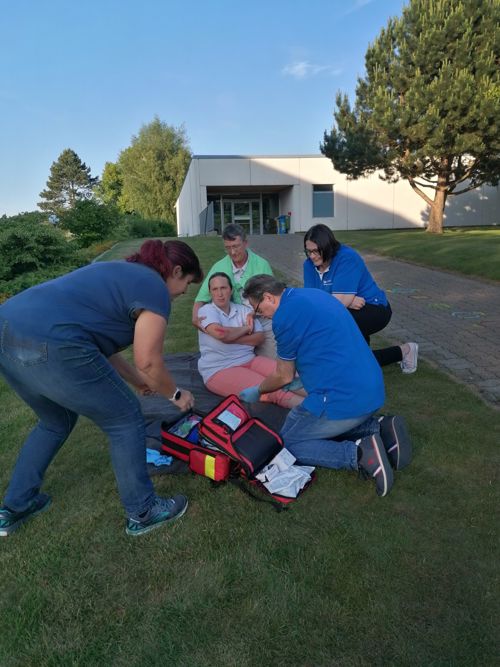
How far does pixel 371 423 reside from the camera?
323 centimetres

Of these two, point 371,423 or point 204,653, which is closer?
point 204,653

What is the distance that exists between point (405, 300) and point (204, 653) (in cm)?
754

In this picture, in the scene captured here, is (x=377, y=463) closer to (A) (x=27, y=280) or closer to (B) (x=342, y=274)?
(B) (x=342, y=274)

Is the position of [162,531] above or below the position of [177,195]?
below

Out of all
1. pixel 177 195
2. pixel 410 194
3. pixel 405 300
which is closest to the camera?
pixel 405 300

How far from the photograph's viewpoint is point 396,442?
304 centimetres

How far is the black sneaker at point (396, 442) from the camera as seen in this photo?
3039 mm

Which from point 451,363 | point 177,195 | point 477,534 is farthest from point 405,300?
point 177,195

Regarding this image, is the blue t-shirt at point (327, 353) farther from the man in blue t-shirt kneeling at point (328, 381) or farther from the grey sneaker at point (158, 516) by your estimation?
the grey sneaker at point (158, 516)

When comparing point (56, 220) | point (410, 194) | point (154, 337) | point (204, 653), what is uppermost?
point (410, 194)

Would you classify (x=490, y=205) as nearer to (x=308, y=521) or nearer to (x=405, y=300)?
(x=405, y=300)

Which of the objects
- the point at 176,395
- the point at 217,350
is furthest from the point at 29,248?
the point at 176,395

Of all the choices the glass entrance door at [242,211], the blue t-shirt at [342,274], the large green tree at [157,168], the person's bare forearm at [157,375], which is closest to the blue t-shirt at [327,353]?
the person's bare forearm at [157,375]

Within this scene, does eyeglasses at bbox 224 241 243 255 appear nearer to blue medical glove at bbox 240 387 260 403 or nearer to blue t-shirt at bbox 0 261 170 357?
blue medical glove at bbox 240 387 260 403
